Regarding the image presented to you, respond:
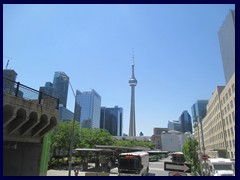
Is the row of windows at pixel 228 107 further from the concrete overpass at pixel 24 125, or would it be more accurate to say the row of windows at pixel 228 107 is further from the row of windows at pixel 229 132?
the concrete overpass at pixel 24 125

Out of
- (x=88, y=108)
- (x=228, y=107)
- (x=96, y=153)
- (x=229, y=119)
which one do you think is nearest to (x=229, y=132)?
(x=229, y=119)

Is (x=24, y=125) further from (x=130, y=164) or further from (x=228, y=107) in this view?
(x=228, y=107)

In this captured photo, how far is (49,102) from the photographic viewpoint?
22250 millimetres

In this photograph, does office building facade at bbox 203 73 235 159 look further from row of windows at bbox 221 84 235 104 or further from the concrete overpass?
the concrete overpass

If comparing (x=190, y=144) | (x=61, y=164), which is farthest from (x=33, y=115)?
Answer: (x=190, y=144)

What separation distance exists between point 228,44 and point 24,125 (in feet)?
433

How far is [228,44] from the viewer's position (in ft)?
427

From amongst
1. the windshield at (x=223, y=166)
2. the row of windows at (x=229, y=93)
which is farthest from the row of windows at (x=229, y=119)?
the windshield at (x=223, y=166)

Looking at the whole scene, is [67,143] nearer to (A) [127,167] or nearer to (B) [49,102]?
(A) [127,167]

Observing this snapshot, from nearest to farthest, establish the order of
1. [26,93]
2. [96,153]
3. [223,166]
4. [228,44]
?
[26,93], [223,166], [96,153], [228,44]

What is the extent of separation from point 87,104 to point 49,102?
170 metres

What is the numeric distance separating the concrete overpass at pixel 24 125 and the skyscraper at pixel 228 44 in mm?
116367

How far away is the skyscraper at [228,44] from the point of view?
121m
